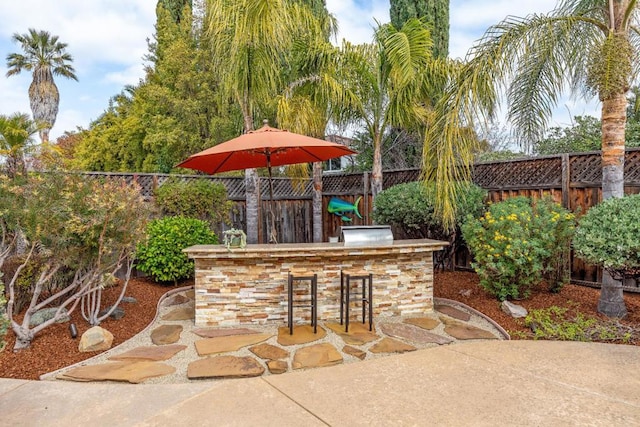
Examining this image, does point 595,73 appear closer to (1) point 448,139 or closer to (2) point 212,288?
(1) point 448,139

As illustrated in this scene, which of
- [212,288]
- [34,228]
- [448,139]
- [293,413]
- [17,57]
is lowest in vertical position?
[293,413]

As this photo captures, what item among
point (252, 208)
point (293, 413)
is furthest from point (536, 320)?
point (252, 208)

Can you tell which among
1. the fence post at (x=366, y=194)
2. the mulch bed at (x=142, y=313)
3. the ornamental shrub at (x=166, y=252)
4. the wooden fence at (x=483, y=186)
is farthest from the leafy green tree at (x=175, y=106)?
the mulch bed at (x=142, y=313)

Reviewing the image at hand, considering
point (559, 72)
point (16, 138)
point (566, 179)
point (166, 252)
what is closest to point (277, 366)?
point (166, 252)

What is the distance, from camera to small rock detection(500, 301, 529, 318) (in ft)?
16.1

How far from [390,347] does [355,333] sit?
509mm

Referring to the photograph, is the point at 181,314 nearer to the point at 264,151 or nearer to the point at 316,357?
the point at 316,357

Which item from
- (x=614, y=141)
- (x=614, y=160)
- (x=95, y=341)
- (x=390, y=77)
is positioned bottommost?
(x=95, y=341)

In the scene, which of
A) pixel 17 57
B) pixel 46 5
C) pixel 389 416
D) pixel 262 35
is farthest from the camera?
pixel 17 57

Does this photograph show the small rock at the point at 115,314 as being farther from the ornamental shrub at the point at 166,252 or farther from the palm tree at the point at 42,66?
the palm tree at the point at 42,66

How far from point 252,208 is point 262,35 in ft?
10.2

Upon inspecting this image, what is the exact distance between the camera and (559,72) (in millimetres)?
5520

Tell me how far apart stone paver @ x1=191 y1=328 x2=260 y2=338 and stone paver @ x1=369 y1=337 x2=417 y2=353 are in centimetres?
135

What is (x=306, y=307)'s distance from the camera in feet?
16.0
